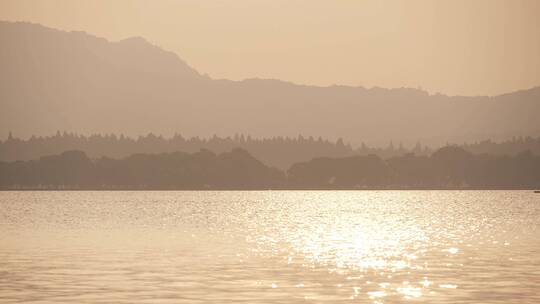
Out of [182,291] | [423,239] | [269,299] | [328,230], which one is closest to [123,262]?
[182,291]

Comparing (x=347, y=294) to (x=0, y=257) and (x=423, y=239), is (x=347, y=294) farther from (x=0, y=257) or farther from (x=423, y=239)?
(x=423, y=239)

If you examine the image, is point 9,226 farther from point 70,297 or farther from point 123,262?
point 70,297

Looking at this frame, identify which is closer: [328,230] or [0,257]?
[0,257]

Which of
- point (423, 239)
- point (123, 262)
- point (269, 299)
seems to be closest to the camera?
point (269, 299)

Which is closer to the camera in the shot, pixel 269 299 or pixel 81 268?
pixel 269 299

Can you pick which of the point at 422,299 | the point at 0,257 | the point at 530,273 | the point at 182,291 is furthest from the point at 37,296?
the point at 530,273

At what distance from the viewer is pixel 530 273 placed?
6650 cm

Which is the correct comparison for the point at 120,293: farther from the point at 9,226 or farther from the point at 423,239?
the point at 9,226

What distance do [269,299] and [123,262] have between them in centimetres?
2373

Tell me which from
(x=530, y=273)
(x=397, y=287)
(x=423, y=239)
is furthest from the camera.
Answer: (x=423, y=239)

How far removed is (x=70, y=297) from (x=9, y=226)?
81577mm

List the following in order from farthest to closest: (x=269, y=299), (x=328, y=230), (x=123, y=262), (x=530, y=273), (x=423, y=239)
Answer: (x=328, y=230), (x=423, y=239), (x=123, y=262), (x=530, y=273), (x=269, y=299)

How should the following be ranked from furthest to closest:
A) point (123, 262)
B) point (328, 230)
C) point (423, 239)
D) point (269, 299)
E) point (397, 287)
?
point (328, 230)
point (423, 239)
point (123, 262)
point (397, 287)
point (269, 299)

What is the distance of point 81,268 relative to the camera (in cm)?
6931
